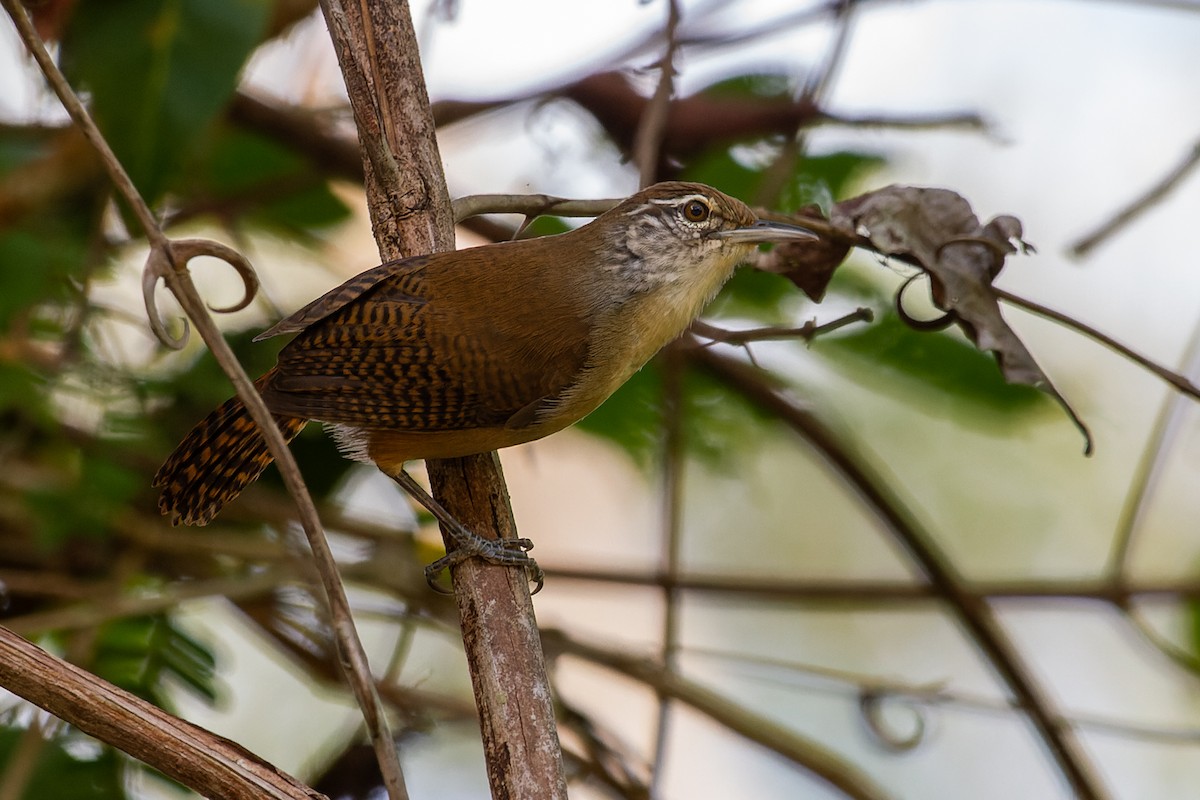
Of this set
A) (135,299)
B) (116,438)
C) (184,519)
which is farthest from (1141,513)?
(135,299)

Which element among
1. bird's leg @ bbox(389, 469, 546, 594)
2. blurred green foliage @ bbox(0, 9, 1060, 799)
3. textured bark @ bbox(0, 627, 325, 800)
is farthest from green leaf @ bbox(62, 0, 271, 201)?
textured bark @ bbox(0, 627, 325, 800)

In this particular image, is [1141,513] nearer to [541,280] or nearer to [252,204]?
[541,280]

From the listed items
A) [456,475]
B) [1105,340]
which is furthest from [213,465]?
[1105,340]

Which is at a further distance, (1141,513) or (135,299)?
(135,299)

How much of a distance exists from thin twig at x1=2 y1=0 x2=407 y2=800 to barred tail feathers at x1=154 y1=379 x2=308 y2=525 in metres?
0.88

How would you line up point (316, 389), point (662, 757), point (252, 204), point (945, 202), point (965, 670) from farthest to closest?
point (965, 670), point (252, 204), point (662, 757), point (316, 389), point (945, 202)

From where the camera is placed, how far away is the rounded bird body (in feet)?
7.83

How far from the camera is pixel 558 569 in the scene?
335 centimetres

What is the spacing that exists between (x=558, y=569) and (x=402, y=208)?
1.38 meters

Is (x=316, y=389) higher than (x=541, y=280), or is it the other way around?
(x=541, y=280)

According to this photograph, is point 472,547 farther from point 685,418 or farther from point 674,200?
point 685,418

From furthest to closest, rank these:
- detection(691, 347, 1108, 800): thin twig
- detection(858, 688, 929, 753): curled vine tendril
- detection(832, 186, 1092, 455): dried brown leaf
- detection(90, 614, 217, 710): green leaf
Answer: detection(858, 688, 929, 753): curled vine tendril → detection(691, 347, 1108, 800): thin twig → detection(90, 614, 217, 710): green leaf → detection(832, 186, 1092, 455): dried brown leaf

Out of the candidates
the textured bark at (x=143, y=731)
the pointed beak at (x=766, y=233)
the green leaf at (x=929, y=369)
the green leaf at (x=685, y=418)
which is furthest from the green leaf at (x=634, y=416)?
the textured bark at (x=143, y=731)

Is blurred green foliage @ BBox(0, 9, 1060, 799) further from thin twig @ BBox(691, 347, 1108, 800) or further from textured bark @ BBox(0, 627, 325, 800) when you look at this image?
textured bark @ BBox(0, 627, 325, 800)
